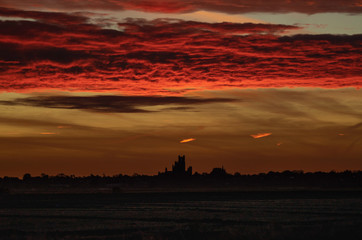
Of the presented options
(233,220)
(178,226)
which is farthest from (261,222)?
(178,226)

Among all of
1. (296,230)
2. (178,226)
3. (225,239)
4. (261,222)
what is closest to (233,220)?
(261,222)

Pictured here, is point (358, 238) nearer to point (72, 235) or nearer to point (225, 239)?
point (225, 239)

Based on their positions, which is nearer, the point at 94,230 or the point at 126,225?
the point at 94,230

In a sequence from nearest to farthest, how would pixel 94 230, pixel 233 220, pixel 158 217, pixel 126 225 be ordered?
pixel 94 230 → pixel 126 225 → pixel 233 220 → pixel 158 217

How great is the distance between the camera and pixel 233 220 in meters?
74.4

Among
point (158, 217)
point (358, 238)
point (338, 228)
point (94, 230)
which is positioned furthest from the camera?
point (158, 217)

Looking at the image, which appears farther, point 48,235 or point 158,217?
point 158,217

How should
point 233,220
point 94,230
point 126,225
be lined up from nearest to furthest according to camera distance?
1. point 94,230
2. point 126,225
3. point 233,220

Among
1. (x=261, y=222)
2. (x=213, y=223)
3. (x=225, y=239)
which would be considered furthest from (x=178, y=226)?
(x=225, y=239)

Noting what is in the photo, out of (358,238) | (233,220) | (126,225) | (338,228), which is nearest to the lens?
(358,238)

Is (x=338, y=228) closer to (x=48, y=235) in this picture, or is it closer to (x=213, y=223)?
(x=213, y=223)

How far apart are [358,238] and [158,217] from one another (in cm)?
3604

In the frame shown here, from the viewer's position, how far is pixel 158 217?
81000 millimetres

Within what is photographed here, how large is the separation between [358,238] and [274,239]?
672 cm
